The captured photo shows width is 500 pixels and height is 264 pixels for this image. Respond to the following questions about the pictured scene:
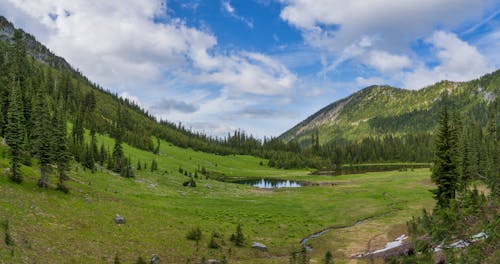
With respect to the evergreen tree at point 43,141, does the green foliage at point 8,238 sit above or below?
below

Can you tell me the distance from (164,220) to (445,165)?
39.3 m

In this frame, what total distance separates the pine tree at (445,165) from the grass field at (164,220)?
10.3 m

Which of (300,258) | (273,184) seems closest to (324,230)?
(300,258)

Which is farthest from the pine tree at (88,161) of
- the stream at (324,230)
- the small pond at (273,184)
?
the small pond at (273,184)

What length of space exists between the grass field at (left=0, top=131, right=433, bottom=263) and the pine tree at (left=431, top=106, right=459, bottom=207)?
405 inches

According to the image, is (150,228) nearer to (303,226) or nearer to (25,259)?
(25,259)

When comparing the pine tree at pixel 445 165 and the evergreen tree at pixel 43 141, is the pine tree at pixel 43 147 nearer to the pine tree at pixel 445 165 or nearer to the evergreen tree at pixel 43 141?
the evergreen tree at pixel 43 141

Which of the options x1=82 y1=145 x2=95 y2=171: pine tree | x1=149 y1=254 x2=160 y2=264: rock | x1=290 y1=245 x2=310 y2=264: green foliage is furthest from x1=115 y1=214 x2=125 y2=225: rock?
x1=82 y1=145 x2=95 y2=171: pine tree

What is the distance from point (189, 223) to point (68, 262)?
22.1m

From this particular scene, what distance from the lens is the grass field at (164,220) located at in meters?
35.3

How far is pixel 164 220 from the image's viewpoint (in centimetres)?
5091

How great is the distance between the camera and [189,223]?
5166 centimetres

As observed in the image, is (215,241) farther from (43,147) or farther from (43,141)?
(43,141)

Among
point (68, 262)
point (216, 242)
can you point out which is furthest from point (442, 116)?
point (68, 262)
